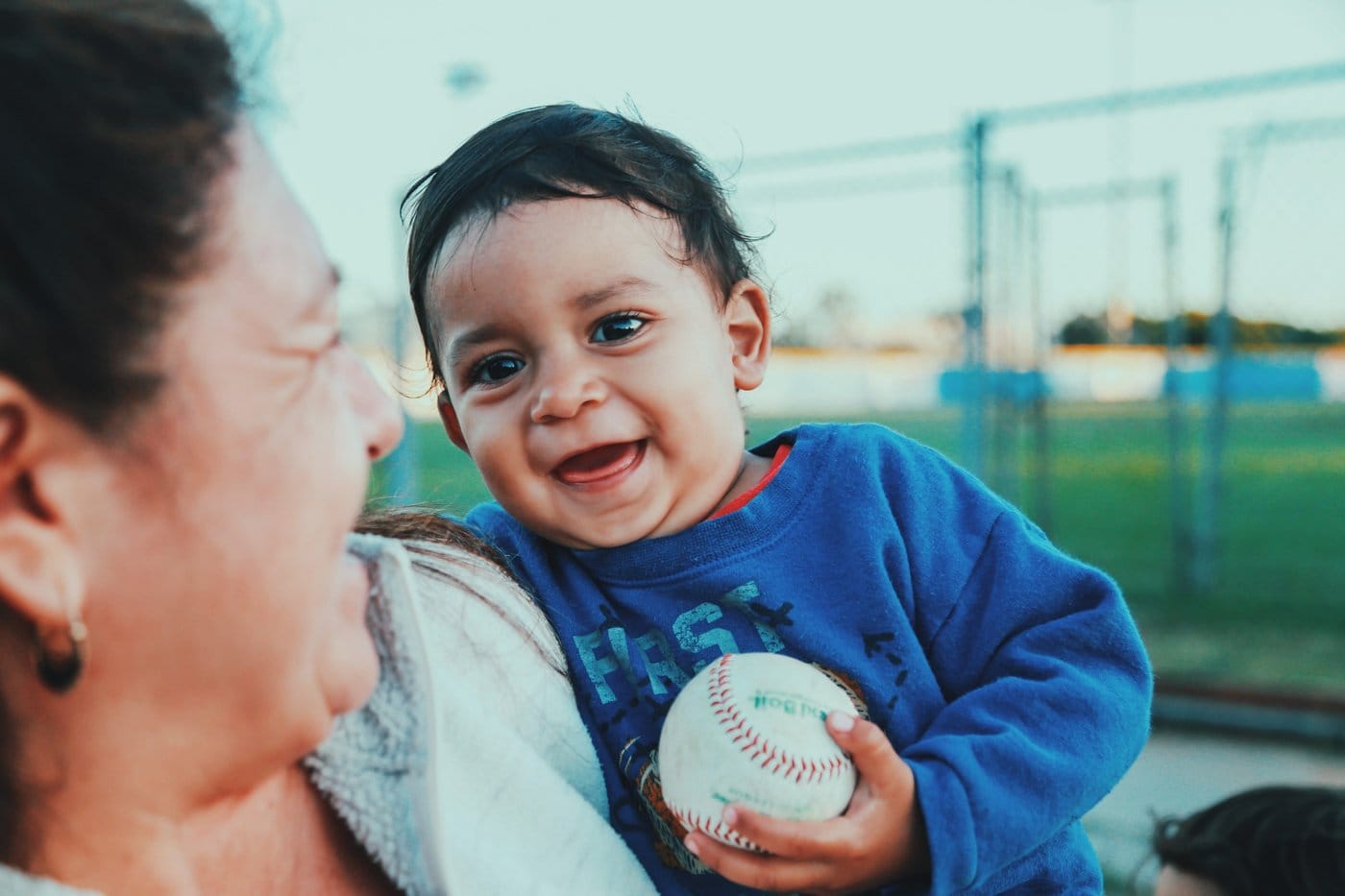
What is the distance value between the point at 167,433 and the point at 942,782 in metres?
0.89

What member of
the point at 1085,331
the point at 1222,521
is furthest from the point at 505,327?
the point at 1085,331

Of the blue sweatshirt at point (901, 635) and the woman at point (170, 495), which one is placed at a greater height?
the woman at point (170, 495)

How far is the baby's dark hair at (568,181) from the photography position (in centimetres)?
150

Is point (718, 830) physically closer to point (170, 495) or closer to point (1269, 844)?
point (170, 495)

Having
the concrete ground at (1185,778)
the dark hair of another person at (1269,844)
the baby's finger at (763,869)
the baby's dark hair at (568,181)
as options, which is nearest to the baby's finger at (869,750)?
the baby's finger at (763,869)

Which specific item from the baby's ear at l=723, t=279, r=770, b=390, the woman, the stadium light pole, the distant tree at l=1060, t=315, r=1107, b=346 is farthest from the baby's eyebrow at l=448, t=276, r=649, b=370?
the distant tree at l=1060, t=315, r=1107, b=346

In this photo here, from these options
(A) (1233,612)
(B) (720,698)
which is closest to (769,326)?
(B) (720,698)

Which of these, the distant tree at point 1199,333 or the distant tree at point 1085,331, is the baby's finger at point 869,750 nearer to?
the distant tree at point 1199,333

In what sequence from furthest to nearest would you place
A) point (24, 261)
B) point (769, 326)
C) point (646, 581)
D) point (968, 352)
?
1. point (968, 352)
2. point (769, 326)
3. point (646, 581)
4. point (24, 261)

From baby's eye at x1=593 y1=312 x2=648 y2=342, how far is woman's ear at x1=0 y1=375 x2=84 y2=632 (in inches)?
30.7

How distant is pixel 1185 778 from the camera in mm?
4227

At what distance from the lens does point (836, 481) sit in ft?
4.98

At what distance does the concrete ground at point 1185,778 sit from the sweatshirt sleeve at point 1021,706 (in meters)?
2.46

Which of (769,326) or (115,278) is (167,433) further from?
(769,326)
